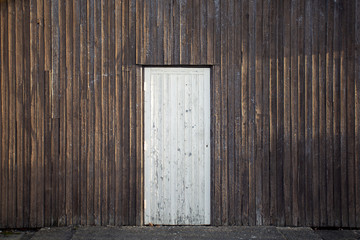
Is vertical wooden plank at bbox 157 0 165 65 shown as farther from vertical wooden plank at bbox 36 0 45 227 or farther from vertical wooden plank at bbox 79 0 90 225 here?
vertical wooden plank at bbox 36 0 45 227

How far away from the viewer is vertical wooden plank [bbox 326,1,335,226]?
5.63 metres

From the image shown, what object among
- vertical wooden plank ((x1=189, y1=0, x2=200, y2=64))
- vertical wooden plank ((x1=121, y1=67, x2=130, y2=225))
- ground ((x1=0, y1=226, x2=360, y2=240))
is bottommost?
ground ((x1=0, y1=226, x2=360, y2=240))

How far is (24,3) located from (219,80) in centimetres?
316

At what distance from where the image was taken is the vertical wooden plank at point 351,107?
18.5 feet

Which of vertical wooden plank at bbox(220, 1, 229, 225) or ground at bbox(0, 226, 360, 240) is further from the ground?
vertical wooden plank at bbox(220, 1, 229, 225)

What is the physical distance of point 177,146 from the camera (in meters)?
5.66

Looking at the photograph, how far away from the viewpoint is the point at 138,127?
560 centimetres

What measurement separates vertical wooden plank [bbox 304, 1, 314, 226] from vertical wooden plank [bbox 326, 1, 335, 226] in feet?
0.81

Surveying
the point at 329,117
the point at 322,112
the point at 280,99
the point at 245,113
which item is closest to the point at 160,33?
the point at 245,113

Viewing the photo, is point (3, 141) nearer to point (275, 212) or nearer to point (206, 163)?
point (206, 163)

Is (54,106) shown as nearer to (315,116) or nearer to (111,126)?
(111,126)

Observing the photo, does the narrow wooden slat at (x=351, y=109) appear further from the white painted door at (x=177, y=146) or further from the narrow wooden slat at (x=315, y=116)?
the white painted door at (x=177, y=146)

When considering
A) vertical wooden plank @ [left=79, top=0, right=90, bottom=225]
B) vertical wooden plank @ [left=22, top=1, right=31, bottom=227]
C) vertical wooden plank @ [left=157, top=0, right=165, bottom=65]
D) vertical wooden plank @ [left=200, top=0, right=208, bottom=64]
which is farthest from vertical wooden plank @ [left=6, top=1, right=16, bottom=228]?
vertical wooden plank @ [left=200, top=0, right=208, bottom=64]

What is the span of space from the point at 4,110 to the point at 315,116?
15.4 ft
